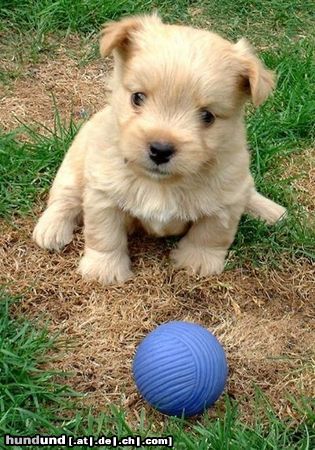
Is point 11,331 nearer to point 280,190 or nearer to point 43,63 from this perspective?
point 280,190

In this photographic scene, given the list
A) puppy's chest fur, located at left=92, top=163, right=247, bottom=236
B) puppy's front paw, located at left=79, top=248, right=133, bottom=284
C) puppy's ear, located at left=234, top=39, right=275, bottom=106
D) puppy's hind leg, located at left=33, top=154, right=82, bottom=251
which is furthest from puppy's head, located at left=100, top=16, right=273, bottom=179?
puppy's hind leg, located at left=33, top=154, right=82, bottom=251

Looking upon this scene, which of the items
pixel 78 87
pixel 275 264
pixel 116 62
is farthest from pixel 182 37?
pixel 78 87

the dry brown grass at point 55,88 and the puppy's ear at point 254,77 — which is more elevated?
the puppy's ear at point 254,77

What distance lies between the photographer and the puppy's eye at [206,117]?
3.66 m

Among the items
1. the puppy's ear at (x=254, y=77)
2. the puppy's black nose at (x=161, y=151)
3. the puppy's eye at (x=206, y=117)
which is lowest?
the puppy's black nose at (x=161, y=151)

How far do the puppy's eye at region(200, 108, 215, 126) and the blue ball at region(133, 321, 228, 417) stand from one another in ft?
3.06

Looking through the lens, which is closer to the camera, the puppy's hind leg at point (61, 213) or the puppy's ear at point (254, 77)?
the puppy's ear at point (254, 77)

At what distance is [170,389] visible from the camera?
3.46 meters

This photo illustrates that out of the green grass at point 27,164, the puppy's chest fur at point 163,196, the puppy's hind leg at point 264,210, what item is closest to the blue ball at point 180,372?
the puppy's chest fur at point 163,196

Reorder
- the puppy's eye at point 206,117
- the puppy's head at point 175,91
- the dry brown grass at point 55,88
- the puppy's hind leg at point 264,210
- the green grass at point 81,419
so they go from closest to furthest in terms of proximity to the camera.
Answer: the green grass at point 81,419 < the puppy's head at point 175,91 < the puppy's eye at point 206,117 < the puppy's hind leg at point 264,210 < the dry brown grass at point 55,88

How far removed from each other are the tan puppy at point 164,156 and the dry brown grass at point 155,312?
0.34 ft

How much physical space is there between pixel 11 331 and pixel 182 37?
1.56m

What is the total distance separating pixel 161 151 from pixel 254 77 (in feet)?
1.79

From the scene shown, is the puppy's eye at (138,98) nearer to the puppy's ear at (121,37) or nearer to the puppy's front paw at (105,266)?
the puppy's ear at (121,37)
